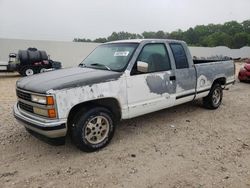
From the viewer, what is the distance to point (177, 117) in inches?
239

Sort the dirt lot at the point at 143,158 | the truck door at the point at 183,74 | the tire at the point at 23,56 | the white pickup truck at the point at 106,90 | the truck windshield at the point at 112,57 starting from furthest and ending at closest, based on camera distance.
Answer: the tire at the point at 23,56 → the truck door at the point at 183,74 → the truck windshield at the point at 112,57 → the white pickup truck at the point at 106,90 → the dirt lot at the point at 143,158

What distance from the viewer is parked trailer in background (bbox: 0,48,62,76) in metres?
→ 14.5

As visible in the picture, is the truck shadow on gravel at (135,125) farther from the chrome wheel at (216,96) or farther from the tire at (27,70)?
the tire at (27,70)

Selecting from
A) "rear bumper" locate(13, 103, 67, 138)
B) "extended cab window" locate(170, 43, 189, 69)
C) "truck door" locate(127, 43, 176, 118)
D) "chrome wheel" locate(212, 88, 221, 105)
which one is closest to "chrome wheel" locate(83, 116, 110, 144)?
"rear bumper" locate(13, 103, 67, 138)

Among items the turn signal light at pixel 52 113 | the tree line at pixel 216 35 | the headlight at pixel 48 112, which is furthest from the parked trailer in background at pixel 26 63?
the tree line at pixel 216 35

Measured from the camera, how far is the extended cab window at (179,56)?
5.41 meters

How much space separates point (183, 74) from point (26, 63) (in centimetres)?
1178

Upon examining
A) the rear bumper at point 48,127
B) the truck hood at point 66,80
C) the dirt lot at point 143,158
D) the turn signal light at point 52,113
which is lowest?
the dirt lot at point 143,158

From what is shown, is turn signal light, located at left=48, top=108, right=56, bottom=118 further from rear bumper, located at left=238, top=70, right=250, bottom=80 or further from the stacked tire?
the stacked tire

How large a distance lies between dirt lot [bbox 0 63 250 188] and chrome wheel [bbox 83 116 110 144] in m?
0.23

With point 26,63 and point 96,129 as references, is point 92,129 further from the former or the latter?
point 26,63

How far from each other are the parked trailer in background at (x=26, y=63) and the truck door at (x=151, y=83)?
11.2 m

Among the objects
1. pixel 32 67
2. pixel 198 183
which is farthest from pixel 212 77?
pixel 32 67

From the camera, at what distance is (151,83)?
477 cm
